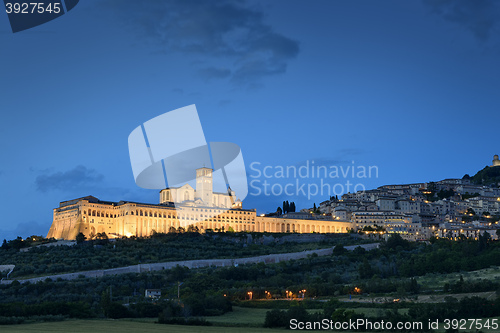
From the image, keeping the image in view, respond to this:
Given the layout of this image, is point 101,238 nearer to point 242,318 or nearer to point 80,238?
point 80,238

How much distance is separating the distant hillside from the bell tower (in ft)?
183

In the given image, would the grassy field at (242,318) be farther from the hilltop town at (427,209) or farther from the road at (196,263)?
the hilltop town at (427,209)

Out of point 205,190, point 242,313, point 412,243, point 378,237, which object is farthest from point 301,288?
point 205,190

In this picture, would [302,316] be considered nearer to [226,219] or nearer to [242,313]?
[242,313]

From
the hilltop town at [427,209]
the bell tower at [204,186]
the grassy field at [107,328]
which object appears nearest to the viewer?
the grassy field at [107,328]

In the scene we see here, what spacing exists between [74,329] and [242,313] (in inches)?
428

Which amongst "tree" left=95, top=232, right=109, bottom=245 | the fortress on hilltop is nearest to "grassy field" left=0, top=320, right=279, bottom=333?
"tree" left=95, top=232, right=109, bottom=245

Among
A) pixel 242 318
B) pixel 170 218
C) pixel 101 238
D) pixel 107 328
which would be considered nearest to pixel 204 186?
pixel 170 218

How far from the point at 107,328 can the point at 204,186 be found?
7056cm

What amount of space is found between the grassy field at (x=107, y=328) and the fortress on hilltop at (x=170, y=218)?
4848 centimetres

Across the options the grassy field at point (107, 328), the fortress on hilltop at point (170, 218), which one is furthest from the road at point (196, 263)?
the grassy field at point (107, 328)

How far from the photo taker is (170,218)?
84250mm

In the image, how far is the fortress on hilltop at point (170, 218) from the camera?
3137 inches

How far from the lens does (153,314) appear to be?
32781mm
